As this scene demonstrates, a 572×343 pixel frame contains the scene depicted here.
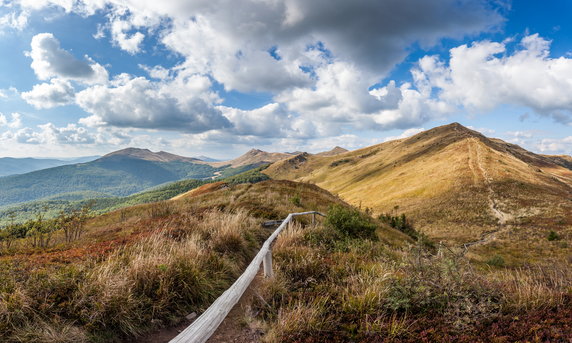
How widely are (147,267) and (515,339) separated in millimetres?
5487

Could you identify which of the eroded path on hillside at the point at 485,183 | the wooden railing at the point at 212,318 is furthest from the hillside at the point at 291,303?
the eroded path on hillside at the point at 485,183

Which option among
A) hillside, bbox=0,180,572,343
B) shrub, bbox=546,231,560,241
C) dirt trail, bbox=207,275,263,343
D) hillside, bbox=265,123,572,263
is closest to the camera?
hillside, bbox=0,180,572,343

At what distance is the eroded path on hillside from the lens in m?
50.1

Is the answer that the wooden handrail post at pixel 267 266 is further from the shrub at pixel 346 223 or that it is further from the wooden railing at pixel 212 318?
the shrub at pixel 346 223

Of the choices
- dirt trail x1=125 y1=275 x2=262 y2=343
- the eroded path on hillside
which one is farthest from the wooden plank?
the eroded path on hillside

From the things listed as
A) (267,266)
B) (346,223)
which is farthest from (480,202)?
(267,266)

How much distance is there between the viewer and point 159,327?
4281mm

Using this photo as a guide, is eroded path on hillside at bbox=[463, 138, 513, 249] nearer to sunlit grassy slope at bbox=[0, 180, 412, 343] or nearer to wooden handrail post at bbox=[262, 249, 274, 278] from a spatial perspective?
wooden handrail post at bbox=[262, 249, 274, 278]

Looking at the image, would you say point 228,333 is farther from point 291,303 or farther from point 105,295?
point 105,295

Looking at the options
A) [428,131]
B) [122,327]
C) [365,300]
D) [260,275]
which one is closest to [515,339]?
[365,300]

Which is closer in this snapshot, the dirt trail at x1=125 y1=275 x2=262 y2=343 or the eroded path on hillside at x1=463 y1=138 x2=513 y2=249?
the dirt trail at x1=125 y1=275 x2=262 y2=343

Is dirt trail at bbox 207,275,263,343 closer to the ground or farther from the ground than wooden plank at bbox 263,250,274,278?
closer to the ground

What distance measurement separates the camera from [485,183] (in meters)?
71.9

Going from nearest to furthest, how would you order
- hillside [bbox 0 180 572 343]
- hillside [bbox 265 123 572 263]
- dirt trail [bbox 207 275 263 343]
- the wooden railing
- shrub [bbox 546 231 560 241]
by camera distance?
the wooden railing → hillside [bbox 0 180 572 343] → dirt trail [bbox 207 275 263 343] → shrub [bbox 546 231 560 241] → hillside [bbox 265 123 572 263]
